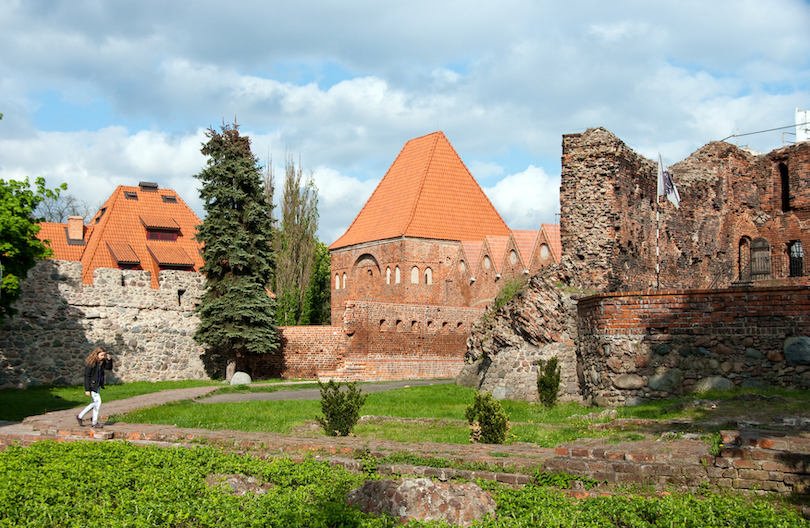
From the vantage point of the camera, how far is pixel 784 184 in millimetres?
20250

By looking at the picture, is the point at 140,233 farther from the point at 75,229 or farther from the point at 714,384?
the point at 714,384

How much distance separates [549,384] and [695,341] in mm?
3091

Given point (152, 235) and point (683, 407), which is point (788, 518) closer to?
point (683, 407)

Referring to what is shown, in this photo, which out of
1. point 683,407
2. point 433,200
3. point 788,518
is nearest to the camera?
point 788,518

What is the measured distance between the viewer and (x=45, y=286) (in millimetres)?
21859

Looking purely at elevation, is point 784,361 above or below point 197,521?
above

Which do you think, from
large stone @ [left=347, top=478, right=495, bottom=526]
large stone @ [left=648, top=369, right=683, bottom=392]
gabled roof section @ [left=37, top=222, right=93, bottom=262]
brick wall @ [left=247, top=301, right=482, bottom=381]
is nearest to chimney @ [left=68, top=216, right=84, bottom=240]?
gabled roof section @ [left=37, top=222, right=93, bottom=262]

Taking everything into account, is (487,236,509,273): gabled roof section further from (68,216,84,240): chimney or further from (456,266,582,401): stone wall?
(68,216,84,240): chimney

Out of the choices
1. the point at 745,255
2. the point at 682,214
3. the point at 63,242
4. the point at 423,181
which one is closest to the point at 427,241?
the point at 423,181

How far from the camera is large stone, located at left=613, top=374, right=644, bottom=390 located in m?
12.2

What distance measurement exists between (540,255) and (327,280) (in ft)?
78.7

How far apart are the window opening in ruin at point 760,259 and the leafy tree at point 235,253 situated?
1648 cm

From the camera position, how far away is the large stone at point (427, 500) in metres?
5.56

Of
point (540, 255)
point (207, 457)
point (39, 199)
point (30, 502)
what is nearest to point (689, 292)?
point (207, 457)
